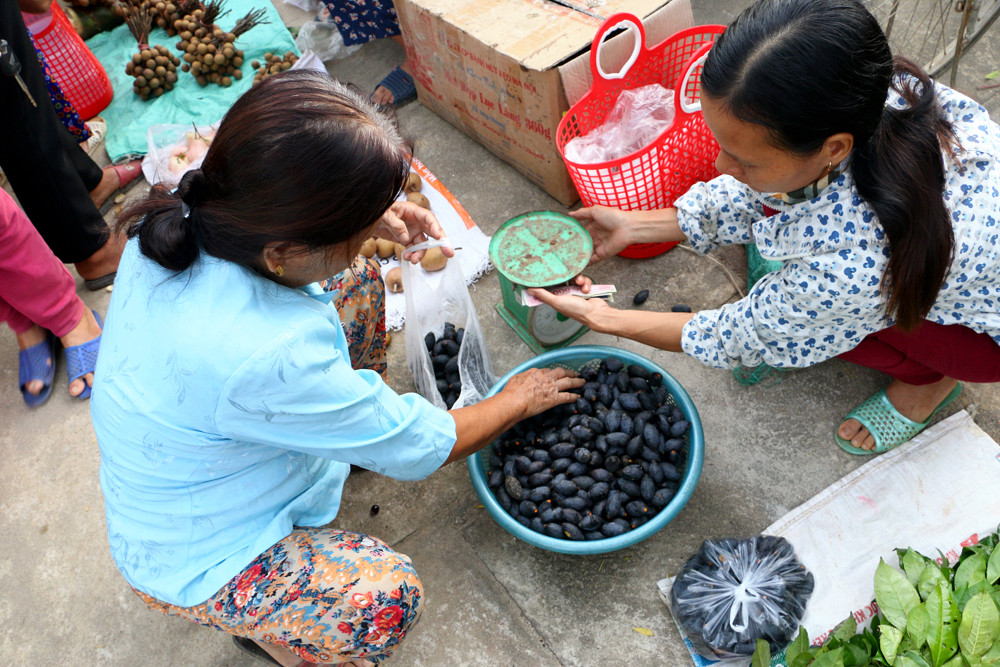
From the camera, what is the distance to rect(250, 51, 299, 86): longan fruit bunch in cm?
368

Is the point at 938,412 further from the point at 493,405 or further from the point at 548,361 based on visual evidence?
the point at 493,405

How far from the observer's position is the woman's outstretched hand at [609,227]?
7.22 ft

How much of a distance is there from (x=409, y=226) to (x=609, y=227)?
65 centimetres

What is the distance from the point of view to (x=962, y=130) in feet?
4.94

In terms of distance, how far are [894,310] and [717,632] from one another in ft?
2.94

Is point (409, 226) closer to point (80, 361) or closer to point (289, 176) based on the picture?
point (289, 176)

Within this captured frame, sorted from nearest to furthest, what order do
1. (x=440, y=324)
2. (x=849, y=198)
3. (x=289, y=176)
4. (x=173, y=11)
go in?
(x=289, y=176)
(x=849, y=198)
(x=440, y=324)
(x=173, y=11)

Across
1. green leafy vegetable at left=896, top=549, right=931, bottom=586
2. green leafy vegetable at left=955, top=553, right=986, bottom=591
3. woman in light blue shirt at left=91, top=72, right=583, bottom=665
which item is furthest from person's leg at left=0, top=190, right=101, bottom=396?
green leafy vegetable at left=955, top=553, right=986, bottom=591

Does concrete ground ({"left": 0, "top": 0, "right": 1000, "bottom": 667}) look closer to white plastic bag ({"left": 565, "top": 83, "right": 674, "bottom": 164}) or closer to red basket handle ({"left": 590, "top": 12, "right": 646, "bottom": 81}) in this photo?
white plastic bag ({"left": 565, "top": 83, "right": 674, "bottom": 164})

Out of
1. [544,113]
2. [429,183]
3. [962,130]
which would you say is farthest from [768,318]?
[429,183]

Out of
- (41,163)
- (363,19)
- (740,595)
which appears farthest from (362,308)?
(363,19)

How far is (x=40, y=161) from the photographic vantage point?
102 inches

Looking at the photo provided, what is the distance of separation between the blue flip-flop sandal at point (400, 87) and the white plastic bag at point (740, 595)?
104 inches

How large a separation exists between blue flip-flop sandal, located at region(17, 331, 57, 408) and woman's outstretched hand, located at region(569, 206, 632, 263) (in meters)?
2.12
